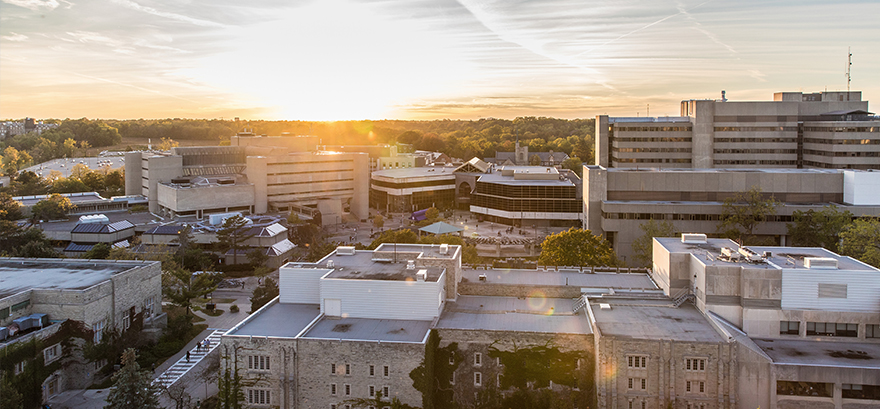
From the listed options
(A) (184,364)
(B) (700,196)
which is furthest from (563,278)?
(B) (700,196)

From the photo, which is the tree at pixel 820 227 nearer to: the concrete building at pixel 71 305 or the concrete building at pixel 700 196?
the concrete building at pixel 700 196

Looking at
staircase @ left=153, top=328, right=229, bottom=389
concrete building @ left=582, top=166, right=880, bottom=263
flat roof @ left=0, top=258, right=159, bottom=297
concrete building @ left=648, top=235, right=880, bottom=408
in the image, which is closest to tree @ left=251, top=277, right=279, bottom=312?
staircase @ left=153, top=328, right=229, bottom=389

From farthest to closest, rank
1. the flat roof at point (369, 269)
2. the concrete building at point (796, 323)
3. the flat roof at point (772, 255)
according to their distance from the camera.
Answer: the flat roof at point (369, 269), the flat roof at point (772, 255), the concrete building at point (796, 323)

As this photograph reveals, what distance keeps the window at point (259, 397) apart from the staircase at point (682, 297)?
25.9 meters

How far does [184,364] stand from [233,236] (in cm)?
2812

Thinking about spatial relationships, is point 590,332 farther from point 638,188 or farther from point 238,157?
point 238,157

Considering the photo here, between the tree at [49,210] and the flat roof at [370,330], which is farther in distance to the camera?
the tree at [49,210]

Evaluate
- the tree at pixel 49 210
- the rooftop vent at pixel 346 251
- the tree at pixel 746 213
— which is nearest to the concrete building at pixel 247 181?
the tree at pixel 49 210

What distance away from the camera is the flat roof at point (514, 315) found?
1378 inches

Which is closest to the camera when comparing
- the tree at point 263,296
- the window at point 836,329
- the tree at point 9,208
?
the window at point 836,329

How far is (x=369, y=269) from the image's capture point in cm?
4019

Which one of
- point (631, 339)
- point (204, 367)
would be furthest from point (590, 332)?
point (204, 367)

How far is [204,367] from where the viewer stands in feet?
131

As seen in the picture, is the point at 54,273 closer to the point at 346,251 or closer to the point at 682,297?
the point at 346,251
